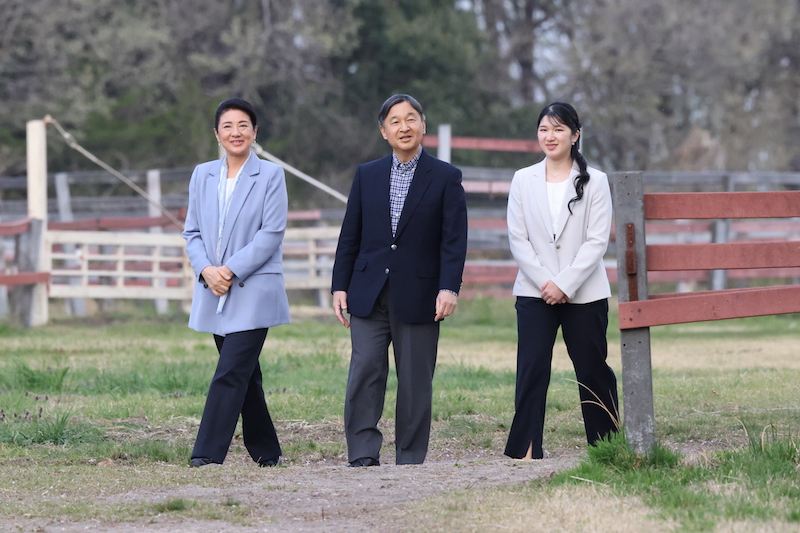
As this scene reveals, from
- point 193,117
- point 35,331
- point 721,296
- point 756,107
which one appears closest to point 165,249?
point 35,331

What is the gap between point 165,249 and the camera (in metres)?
16.2

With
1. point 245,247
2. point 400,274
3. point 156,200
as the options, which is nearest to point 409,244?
point 400,274

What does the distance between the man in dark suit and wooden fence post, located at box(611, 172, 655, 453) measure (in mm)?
1056

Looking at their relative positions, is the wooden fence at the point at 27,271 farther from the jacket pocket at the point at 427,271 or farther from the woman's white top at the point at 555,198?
the woman's white top at the point at 555,198

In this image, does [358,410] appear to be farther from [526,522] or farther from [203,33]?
[203,33]

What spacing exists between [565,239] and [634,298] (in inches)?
35.0

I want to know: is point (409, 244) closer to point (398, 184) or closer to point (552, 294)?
point (398, 184)

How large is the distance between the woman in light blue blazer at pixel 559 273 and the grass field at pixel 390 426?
0.35m

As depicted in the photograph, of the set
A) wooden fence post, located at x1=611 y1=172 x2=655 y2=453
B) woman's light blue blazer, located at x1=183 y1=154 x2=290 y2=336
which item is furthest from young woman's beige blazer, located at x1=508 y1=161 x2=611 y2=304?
woman's light blue blazer, located at x1=183 y1=154 x2=290 y2=336

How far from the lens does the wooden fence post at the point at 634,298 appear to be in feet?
15.1

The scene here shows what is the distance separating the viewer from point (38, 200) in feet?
42.8

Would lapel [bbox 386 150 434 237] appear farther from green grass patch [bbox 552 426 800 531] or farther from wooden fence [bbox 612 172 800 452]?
green grass patch [bbox 552 426 800 531]

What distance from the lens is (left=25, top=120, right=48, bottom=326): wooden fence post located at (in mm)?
12930

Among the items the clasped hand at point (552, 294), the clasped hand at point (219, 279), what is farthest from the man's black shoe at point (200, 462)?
the clasped hand at point (552, 294)
